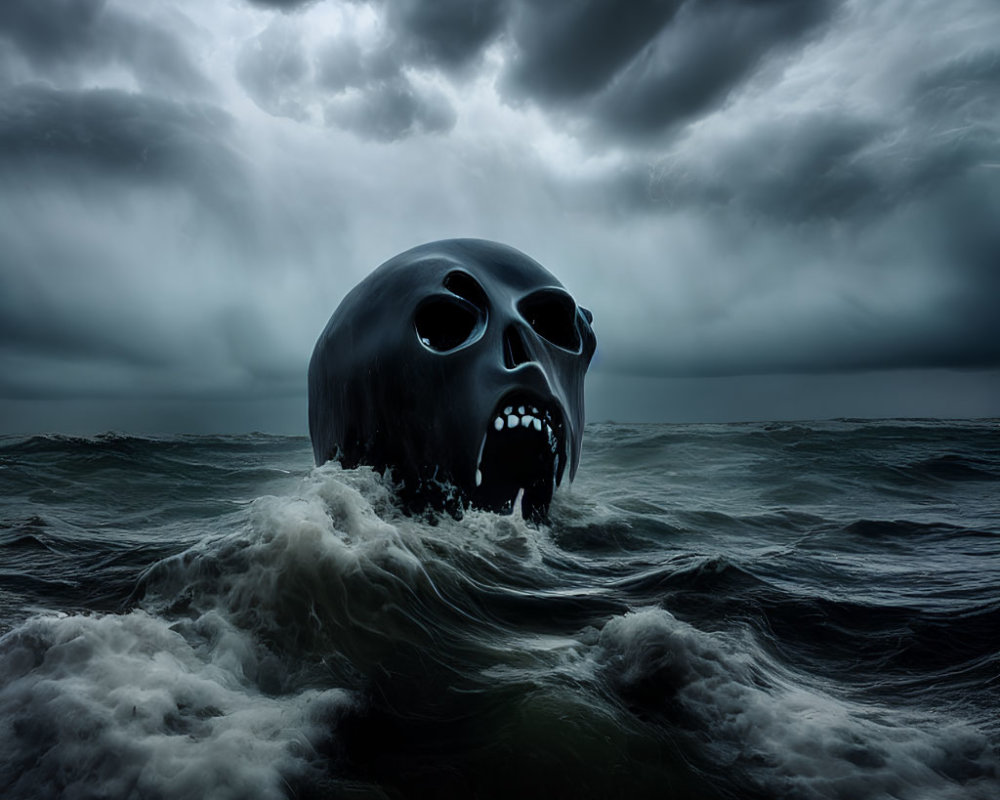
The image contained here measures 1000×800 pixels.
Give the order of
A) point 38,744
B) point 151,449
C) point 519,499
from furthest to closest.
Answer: point 151,449 → point 519,499 → point 38,744

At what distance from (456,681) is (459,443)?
2008 millimetres

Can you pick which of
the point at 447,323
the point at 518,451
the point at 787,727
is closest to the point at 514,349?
the point at 447,323

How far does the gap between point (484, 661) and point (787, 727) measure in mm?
1007

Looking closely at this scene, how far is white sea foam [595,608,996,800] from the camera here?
170 cm

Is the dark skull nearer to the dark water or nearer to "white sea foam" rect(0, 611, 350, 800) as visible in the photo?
the dark water

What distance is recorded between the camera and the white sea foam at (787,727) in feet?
5.57

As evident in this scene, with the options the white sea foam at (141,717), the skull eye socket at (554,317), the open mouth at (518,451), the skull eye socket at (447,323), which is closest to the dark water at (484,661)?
the white sea foam at (141,717)

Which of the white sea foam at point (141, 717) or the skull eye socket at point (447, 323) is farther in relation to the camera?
the skull eye socket at point (447, 323)

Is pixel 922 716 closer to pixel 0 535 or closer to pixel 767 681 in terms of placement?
pixel 767 681

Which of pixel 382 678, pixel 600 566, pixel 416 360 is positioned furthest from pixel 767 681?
pixel 416 360

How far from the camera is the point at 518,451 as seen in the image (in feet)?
14.3

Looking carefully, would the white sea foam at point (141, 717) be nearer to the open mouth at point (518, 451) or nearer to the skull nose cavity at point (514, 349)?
the open mouth at point (518, 451)

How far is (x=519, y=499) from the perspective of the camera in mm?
4539

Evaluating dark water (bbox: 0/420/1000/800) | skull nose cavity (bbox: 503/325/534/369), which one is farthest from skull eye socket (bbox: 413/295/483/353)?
dark water (bbox: 0/420/1000/800)
